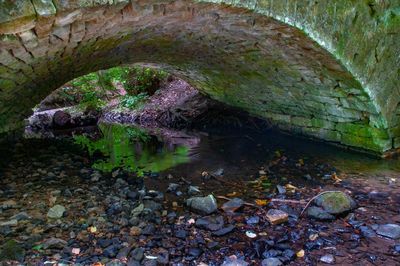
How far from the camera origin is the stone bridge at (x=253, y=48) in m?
2.65

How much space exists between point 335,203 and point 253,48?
231cm

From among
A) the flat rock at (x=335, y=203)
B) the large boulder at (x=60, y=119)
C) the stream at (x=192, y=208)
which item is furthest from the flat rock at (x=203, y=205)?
the large boulder at (x=60, y=119)

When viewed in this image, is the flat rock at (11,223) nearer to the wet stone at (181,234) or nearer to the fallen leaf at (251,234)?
the wet stone at (181,234)

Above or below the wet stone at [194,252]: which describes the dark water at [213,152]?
above

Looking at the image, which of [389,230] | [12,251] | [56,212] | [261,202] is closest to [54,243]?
[12,251]

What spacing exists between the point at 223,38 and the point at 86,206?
8.48 feet

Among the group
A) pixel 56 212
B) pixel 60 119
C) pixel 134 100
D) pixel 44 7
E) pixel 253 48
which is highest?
pixel 253 48

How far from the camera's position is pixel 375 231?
8.21ft

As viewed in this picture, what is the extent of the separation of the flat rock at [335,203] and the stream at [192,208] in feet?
0.17

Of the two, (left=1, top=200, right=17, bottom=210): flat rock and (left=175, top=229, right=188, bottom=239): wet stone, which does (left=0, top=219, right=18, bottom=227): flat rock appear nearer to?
(left=1, top=200, right=17, bottom=210): flat rock

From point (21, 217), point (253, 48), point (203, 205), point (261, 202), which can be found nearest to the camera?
point (21, 217)

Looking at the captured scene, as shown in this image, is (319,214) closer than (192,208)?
Yes

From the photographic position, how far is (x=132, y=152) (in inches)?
Result: 214

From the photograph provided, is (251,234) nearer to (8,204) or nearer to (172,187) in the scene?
(172,187)
